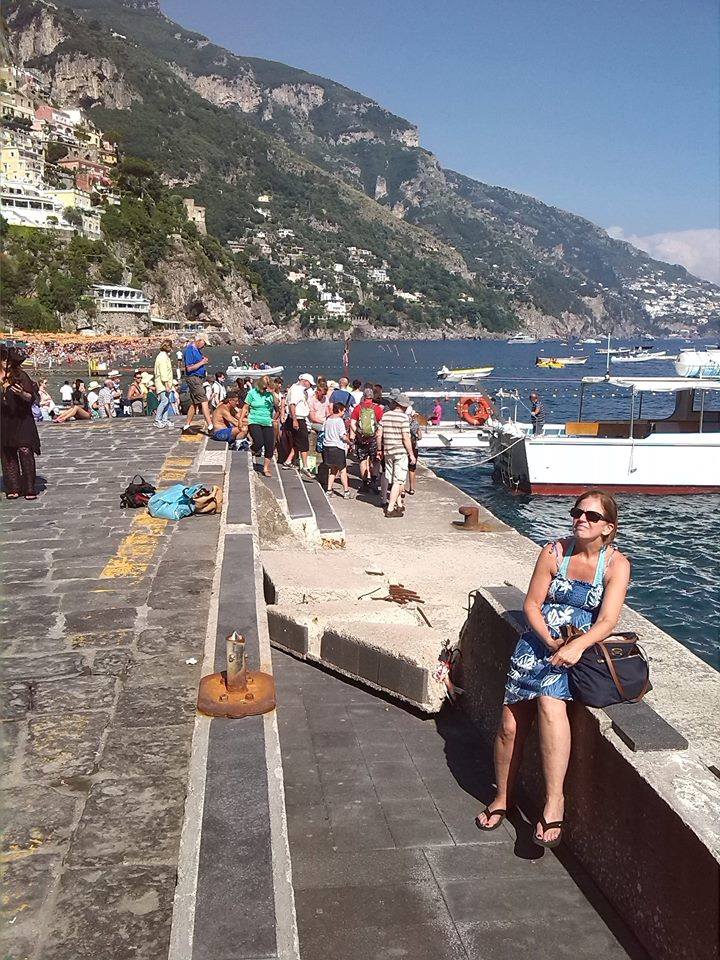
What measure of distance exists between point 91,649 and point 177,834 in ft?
6.49

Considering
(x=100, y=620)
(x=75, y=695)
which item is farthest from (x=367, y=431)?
(x=75, y=695)

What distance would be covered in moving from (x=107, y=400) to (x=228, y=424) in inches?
323

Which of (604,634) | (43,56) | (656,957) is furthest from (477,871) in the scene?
(43,56)

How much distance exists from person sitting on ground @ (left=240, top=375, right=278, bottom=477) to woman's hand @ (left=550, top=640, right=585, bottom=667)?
976 centimetres

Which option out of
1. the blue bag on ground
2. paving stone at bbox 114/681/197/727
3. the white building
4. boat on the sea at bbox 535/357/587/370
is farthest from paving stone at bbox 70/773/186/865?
boat on the sea at bbox 535/357/587/370

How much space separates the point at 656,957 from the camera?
2979 millimetres

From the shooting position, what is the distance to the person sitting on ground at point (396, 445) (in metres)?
12.1

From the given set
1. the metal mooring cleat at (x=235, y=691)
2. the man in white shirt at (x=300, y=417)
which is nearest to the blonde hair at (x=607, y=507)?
the metal mooring cleat at (x=235, y=691)

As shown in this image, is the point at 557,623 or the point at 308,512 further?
the point at 308,512

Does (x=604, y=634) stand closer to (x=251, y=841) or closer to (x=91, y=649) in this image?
(x=251, y=841)

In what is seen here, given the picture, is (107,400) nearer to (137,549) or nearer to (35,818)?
(137,549)

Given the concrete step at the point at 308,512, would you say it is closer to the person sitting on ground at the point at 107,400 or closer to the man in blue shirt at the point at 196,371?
the man in blue shirt at the point at 196,371

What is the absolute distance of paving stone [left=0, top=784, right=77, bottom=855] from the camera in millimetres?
3029

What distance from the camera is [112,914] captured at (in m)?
2.65
